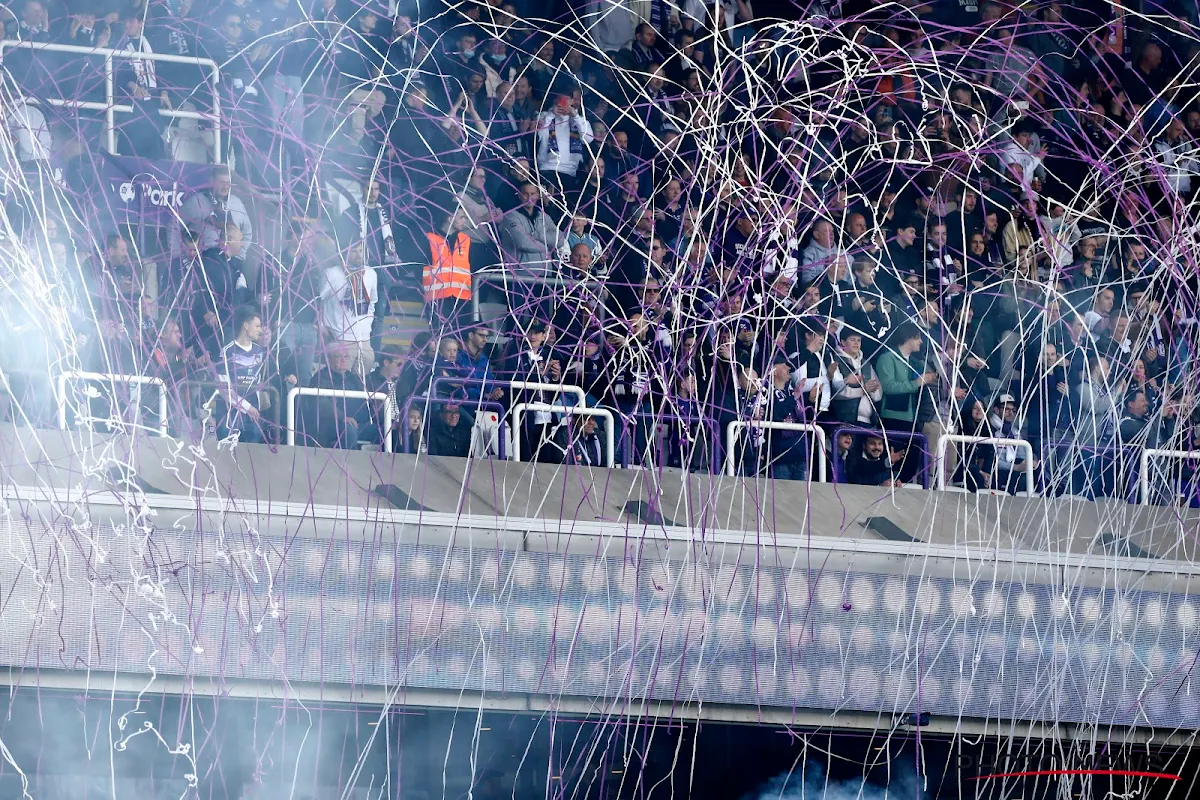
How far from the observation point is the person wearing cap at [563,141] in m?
4.49

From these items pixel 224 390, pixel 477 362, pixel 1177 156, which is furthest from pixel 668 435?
pixel 1177 156

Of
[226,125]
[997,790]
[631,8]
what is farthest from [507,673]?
[631,8]

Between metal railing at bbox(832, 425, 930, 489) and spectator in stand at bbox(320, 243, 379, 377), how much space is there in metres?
1.20

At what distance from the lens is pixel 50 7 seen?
458 centimetres

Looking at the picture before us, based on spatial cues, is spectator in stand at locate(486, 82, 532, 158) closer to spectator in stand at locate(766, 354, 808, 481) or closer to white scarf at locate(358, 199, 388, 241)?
white scarf at locate(358, 199, 388, 241)

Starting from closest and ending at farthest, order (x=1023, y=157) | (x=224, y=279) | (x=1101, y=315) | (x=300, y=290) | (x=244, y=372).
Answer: (x=244, y=372) < (x=224, y=279) < (x=300, y=290) < (x=1101, y=315) < (x=1023, y=157)

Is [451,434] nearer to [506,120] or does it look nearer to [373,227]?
[373,227]

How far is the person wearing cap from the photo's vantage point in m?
4.49

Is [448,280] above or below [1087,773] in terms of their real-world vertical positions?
above

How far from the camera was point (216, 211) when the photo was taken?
429cm

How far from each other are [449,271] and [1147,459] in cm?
182

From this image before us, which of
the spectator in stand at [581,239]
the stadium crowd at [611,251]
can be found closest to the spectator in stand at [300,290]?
the stadium crowd at [611,251]

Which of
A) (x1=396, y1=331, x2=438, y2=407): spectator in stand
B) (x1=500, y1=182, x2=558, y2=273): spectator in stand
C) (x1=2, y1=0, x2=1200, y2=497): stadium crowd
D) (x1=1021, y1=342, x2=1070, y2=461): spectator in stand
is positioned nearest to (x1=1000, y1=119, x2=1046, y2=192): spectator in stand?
(x1=2, y1=0, x2=1200, y2=497): stadium crowd

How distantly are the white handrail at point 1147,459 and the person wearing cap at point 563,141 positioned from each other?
167 centimetres
